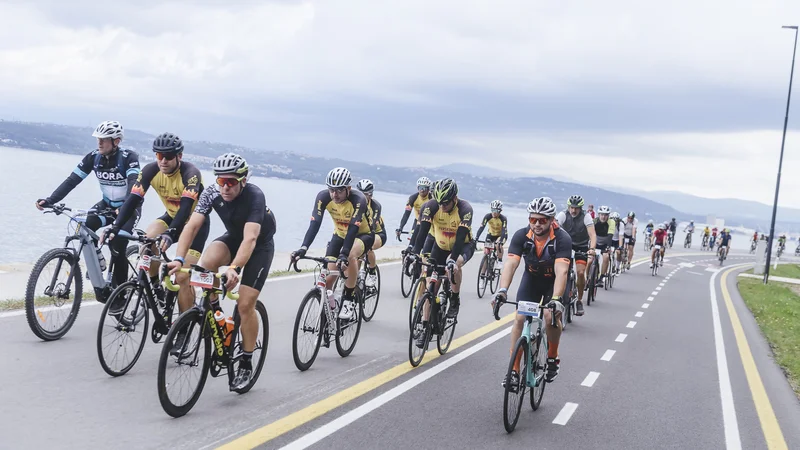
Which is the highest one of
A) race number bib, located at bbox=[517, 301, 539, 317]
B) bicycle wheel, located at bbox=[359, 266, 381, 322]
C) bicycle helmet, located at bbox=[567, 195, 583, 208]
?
bicycle helmet, located at bbox=[567, 195, 583, 208]

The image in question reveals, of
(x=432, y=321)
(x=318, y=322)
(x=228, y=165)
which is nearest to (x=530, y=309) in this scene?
(x=432, y=321)

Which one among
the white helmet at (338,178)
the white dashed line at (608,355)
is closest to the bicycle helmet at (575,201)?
the white dashed line at (608,355)

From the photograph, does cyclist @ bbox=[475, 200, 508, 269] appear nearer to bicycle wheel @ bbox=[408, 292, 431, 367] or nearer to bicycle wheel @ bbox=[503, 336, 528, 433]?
bicycle wheel @ bbox=[408, 292, 431, 367]

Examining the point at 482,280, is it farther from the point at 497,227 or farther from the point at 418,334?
the point at 418,334

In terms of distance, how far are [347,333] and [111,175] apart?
3446mm

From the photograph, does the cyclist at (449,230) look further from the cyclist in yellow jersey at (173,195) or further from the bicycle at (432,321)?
the cyclist in yellow jersey at (173,195)

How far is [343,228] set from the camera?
9.22 meters

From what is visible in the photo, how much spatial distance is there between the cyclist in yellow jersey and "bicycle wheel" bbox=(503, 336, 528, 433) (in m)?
3.31

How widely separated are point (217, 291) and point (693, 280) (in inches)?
1047

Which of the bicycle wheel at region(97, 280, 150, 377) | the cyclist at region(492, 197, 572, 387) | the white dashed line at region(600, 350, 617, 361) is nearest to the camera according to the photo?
the bicycle wheel at region(97, 280, 150, 377)

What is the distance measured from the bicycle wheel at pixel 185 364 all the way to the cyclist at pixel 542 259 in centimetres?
298

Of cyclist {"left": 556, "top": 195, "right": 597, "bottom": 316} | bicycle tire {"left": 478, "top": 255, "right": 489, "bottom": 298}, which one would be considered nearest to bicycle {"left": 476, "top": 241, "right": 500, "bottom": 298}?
bicycle tire {"left": 478, "top": 255, "right": 489, "bottom": 298}

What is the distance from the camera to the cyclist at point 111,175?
7863mm

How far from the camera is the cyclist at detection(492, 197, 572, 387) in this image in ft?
22.7
